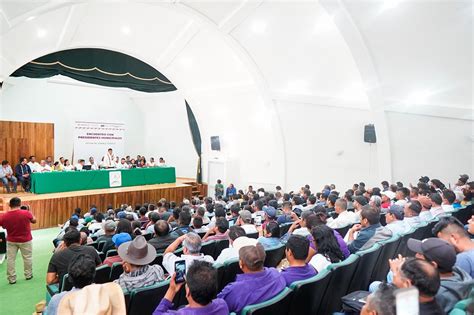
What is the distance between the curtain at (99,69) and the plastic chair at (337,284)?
33.3ft

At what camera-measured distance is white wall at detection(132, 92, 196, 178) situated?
1462 cm

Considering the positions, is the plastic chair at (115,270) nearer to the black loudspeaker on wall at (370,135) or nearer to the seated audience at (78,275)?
Result: the seated audience at (78,275)

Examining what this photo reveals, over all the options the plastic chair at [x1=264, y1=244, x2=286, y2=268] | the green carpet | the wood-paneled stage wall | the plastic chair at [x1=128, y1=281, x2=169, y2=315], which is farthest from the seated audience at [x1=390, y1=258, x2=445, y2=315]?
the wood-paneled stage wall

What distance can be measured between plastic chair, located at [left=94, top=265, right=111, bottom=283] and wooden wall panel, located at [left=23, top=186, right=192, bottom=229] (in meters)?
6.23

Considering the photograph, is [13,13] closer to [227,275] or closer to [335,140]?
[227,275]

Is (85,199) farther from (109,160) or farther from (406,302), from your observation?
(406,302)

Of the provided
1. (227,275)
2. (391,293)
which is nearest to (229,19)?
(227,275)

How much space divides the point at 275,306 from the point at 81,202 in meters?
8.31

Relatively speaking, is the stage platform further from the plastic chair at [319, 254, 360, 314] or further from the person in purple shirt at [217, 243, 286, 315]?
the plastic chair at [319, 254, 360, 314]

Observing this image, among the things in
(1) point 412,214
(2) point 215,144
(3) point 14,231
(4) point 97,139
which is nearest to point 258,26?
(2) point 215,144

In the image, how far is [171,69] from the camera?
12406 mm

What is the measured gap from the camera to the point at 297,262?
7.82 ft

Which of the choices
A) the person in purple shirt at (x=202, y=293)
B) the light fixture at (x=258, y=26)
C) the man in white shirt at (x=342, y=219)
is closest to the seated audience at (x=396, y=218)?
the man in white shirt at (x=342, y=219)

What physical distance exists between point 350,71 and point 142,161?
7605 mm
